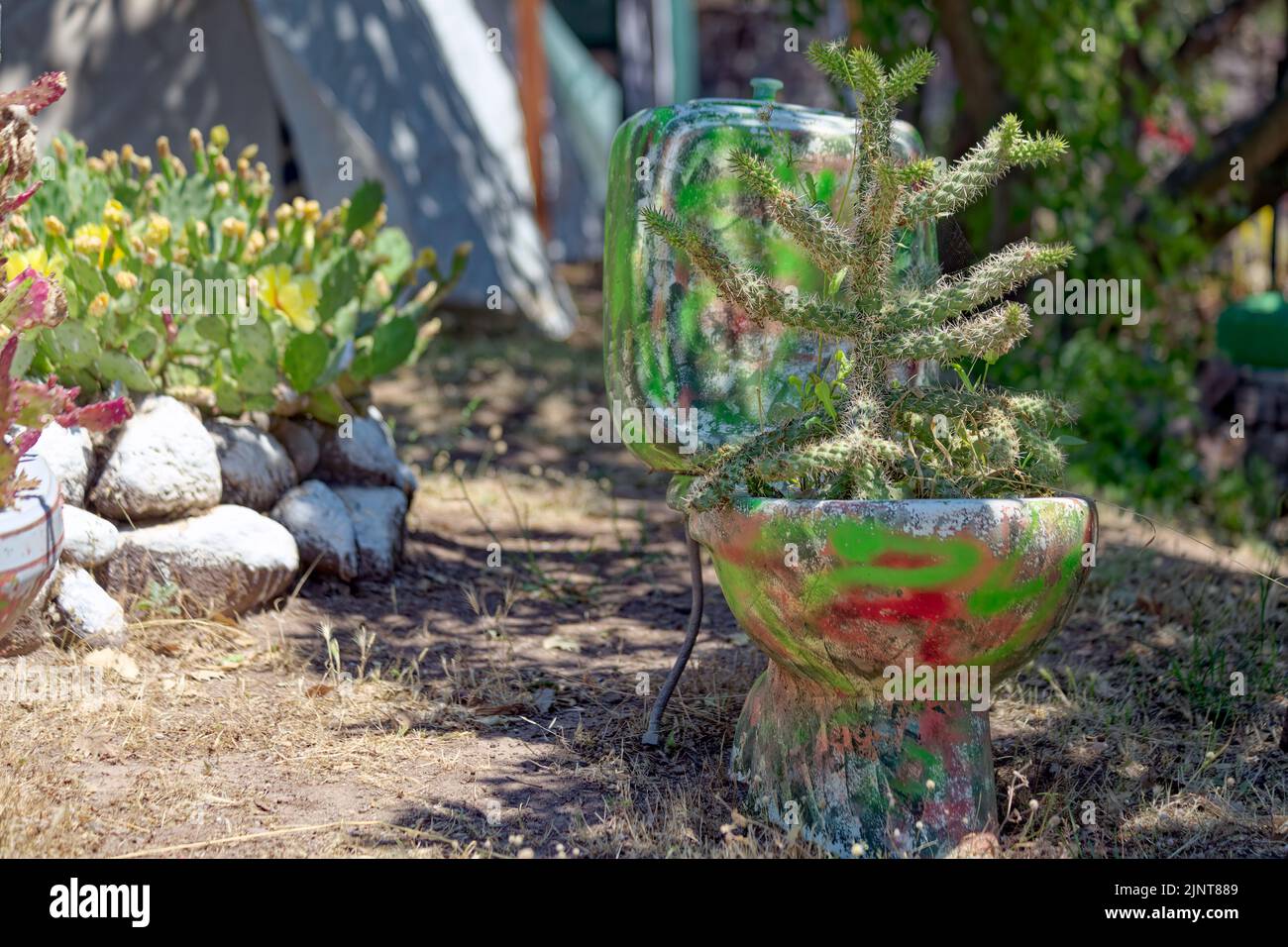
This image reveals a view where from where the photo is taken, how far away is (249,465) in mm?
3438

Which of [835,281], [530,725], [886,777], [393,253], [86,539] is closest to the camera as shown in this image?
[886,777]

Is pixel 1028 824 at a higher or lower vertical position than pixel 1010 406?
lower

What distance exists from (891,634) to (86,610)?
1.86 m

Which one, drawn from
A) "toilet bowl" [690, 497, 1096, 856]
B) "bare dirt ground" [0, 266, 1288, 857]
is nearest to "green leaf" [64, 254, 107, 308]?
"bare dirt ground" [0, 266, 1288, 857]

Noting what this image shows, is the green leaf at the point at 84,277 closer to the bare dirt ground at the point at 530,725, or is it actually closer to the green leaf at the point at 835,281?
the bare dirt ground at the point at 530,725

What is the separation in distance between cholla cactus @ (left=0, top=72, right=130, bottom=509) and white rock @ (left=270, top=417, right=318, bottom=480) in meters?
1.15

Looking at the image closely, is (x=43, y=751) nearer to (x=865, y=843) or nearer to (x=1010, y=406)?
(x=865, y=843)

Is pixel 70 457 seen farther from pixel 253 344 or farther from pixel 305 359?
pixel 305 359

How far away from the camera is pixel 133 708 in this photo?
2.70m

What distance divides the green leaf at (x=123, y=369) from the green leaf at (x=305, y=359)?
14.3 inches
